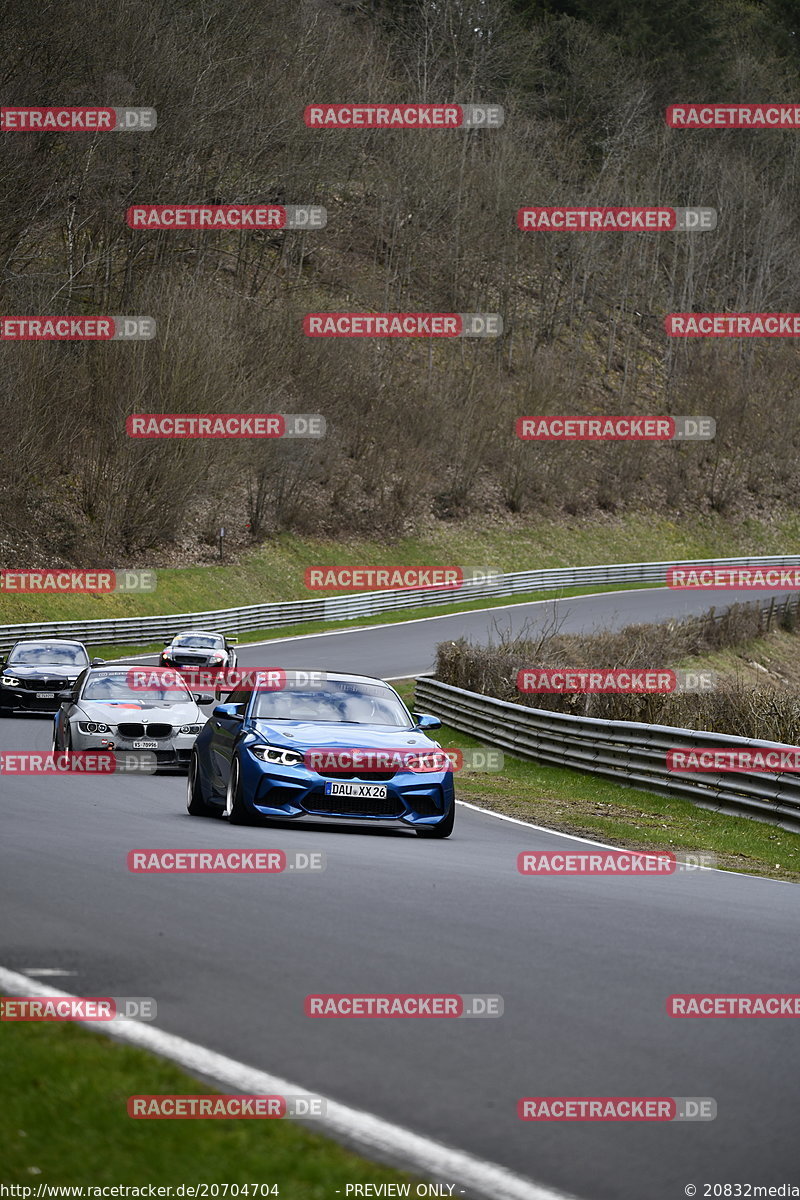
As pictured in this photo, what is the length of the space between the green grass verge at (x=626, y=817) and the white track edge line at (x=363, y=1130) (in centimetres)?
858

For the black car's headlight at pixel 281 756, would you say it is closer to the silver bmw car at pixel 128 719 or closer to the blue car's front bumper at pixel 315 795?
the blue car's front bumper at pixel 315 795

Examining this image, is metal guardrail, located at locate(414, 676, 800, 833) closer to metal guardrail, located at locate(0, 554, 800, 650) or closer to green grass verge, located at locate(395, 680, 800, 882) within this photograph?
green grass verge, located at locate(395, 680, 800, 882)

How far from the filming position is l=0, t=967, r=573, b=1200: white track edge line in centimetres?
418

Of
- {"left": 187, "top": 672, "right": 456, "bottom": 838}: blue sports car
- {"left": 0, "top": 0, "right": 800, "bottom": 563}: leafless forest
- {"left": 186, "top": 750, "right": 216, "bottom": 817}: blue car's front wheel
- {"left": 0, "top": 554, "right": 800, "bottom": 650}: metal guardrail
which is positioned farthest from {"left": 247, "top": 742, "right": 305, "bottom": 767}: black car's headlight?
{"left": 0, "top": 0, "right": 800, "bottom": 563}: leafless forest

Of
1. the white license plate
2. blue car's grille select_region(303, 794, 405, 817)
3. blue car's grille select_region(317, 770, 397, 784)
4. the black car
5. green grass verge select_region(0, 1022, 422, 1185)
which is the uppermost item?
green grass verge select_region(0, 1022, 422, 1185)

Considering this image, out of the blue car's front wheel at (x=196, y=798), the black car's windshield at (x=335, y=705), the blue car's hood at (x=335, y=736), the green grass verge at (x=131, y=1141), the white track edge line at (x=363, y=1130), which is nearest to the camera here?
the green grass verge at (x=131, y=1141)

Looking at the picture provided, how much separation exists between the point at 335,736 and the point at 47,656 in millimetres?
18781

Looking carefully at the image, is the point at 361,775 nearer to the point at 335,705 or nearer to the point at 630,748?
the point at 335,705

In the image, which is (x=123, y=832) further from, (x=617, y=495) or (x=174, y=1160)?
(x=617, y=495)

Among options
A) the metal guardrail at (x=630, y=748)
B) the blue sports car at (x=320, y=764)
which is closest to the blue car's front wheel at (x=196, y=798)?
the blue sports car at (x=320, y=764)

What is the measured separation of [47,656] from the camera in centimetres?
3012

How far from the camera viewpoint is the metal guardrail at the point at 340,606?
140 ft

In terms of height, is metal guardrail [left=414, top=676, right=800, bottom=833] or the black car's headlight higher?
the black car's headlight

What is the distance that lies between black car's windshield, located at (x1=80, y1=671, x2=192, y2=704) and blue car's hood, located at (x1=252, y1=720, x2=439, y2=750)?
6616 millimetres
